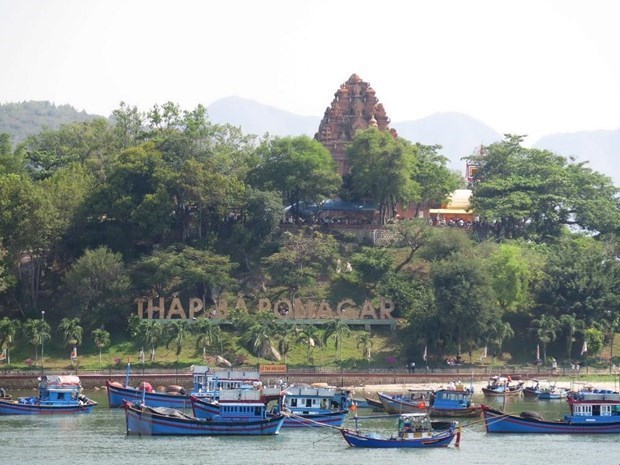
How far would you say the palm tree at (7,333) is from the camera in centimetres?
12062

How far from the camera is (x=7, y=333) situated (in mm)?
120562

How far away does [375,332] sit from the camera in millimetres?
127500

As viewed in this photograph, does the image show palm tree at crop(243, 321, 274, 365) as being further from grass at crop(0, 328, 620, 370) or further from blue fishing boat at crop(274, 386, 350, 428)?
blue fishing boat at crop(274, 386, 350, 428)

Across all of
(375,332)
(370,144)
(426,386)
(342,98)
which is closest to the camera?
(426,386)

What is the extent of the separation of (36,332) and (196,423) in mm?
32262

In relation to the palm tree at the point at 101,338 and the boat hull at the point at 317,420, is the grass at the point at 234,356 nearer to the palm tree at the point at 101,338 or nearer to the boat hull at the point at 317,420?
the palm tree at the point at 101,338

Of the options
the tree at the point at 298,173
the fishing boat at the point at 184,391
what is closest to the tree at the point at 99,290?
→ the tree at the point at 298,173

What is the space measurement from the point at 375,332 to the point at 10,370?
3065 centimetres

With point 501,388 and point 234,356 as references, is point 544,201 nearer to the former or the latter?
point 501,388

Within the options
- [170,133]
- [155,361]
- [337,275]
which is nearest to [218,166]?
[170,133]

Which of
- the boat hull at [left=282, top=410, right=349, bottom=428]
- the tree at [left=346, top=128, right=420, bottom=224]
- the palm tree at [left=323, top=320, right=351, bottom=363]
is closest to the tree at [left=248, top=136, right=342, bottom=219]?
the tree at [left=346, top=128, right=420, bottom=224]

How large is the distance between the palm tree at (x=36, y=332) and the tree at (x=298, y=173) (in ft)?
92.1

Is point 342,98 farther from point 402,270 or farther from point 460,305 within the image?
point 460,305

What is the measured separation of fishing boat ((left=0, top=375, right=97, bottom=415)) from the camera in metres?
102
